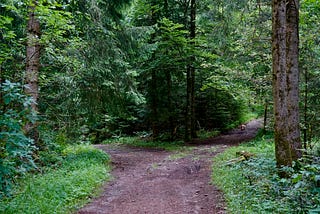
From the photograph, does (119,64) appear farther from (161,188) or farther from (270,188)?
(270,188)

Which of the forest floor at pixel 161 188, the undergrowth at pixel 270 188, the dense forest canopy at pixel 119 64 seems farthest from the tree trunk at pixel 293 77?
the forest floor at pixel 161 188

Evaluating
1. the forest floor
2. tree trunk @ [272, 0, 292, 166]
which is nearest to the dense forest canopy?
tree trunk @ [272, 0, 292, 166]

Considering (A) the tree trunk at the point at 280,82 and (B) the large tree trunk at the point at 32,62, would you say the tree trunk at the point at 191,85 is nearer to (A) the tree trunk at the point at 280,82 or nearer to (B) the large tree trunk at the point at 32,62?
(B) the large tree trunk at the point at 32,62

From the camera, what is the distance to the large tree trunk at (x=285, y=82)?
19.8ft

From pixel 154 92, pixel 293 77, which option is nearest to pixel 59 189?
pixel 293 77

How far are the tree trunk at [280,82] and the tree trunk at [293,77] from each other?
110mm

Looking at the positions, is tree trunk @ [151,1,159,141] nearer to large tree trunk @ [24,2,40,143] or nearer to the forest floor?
the forest floor

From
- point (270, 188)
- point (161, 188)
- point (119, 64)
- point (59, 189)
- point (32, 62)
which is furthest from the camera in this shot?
point (119, 64)

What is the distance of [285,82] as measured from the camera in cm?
610

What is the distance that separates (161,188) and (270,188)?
2.83 metres

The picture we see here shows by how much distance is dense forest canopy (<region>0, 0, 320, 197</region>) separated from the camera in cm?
Answer: 677

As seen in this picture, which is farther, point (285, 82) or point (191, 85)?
point (191, 85)

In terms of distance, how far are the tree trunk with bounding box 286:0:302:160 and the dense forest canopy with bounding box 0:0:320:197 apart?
36.2 inches

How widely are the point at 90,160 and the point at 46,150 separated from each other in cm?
150
